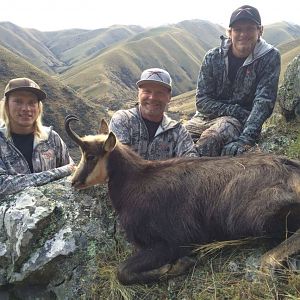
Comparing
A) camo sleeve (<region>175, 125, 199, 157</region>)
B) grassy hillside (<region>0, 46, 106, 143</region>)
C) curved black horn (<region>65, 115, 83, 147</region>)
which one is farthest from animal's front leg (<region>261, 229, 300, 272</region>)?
grassy hillside (<region>0, 46, 106, 143</region>)

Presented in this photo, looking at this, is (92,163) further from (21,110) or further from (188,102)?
(188,102)

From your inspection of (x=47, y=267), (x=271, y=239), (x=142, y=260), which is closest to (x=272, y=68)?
(x=271, y=239)

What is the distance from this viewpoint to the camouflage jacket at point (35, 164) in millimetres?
6691

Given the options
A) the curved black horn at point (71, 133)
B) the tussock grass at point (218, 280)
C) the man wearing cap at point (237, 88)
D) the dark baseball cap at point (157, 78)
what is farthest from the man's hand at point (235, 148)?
the curved black horn at point (71, 133)

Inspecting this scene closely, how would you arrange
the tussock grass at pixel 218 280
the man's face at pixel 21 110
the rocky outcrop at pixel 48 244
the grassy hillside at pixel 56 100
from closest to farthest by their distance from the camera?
the tussock grass at pixel 218 280
the rocky outcrop at pixel 48 244
the man's face at pixel 21 110
the grassy hillside at pixel 56 100

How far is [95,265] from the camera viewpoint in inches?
231

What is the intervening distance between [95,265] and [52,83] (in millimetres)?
58575

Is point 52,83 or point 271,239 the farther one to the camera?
point 52,83

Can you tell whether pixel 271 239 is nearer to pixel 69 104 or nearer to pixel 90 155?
pixel 90 155

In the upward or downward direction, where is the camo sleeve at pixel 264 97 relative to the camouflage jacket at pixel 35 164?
upward

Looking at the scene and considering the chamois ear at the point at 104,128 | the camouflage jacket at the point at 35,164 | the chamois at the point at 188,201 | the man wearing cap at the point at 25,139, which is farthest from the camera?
the man wearing cap at the point at 25,139

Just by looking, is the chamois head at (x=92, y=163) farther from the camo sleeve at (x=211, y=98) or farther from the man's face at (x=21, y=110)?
the camo sleeve at (x=211, y=98)

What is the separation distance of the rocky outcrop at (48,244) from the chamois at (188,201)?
2.00 feet

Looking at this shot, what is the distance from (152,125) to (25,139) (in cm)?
220
